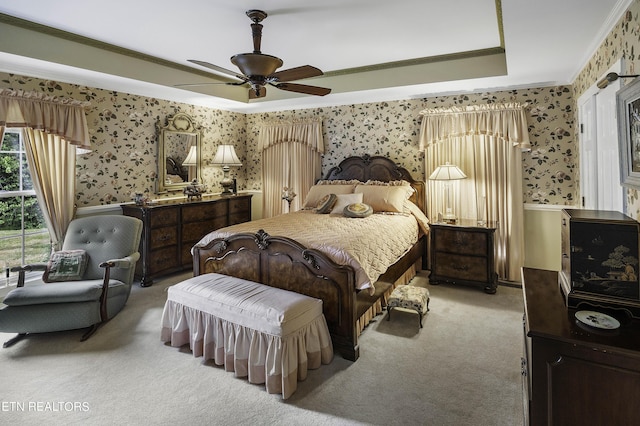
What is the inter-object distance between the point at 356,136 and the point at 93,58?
3.29m

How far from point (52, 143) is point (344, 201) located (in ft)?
10.7

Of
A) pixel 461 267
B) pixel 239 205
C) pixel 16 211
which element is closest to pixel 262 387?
pixel 461 267

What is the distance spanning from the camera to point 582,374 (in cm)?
131

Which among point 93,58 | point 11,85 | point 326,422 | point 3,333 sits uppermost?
point 93,58

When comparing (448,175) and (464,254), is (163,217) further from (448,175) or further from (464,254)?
(464,254)

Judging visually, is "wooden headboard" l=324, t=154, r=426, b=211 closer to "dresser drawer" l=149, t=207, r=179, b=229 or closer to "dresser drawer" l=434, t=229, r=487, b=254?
"dresser drawer" l=434, t=229, r=487, b=254

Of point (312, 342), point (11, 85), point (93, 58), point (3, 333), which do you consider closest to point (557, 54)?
point (312, 342)

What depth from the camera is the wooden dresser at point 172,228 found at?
4277 millimetres

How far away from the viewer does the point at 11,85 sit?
349 cm

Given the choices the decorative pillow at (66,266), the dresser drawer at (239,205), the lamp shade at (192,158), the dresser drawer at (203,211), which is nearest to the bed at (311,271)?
the decorative pillow at (66,266)

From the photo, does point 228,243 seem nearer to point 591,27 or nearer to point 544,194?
point 591,27

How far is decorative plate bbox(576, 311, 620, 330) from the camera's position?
1370mm

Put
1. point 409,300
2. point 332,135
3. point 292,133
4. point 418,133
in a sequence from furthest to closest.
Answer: point 292,133 < point 332,135 < point 418,133 < point 409,300

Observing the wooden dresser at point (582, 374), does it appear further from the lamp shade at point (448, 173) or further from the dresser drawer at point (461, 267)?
the lamp shade at point (448, 173)
